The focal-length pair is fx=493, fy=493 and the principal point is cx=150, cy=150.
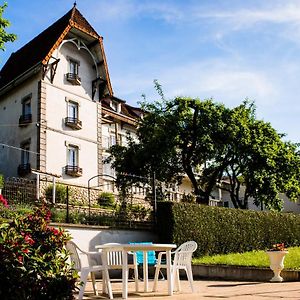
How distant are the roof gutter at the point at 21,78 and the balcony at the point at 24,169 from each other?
494cm

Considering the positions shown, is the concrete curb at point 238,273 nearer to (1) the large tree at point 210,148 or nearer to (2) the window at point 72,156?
(1) the large tree at point 210,148

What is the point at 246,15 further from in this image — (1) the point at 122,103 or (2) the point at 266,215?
(1) the point at 122,103

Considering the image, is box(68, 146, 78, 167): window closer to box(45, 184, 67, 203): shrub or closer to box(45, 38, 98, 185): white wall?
box(45, 38, 98, 185): white wall

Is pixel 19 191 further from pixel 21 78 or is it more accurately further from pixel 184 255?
pixel 21 78

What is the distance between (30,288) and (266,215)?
17.1 metres

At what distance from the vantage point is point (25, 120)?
26922 millimetres

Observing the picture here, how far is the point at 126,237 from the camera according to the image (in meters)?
17.1

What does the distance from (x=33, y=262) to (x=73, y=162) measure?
21.7 meters

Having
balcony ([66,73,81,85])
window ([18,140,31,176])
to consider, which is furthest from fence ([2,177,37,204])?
balcony ([66,73,81,85])

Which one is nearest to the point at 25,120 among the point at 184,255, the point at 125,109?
the point at 125,109

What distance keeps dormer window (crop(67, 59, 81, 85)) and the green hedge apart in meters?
13.1

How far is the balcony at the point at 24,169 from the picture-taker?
25.9 meters

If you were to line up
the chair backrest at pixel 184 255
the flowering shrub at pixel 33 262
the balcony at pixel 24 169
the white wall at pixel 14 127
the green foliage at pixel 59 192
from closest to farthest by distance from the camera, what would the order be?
Result: the flowering shrub at pixel 33 262, the chair backrest at pixel 184 255, the green foliage at pixel 59 192, the balcony at pixel 24 169, the white wall at pixel 14 127

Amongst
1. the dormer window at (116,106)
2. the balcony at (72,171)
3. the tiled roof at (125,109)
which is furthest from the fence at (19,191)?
the dormer window at (116,106)
